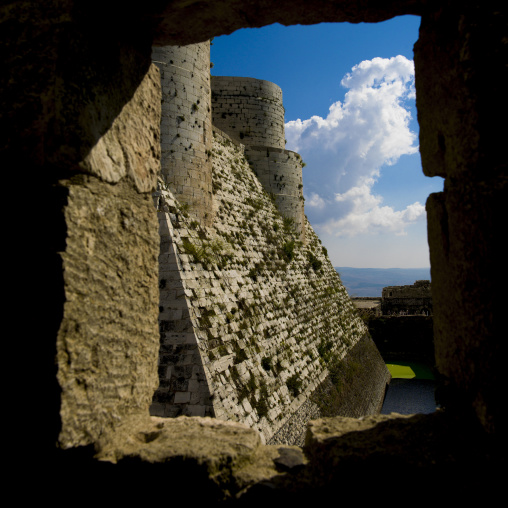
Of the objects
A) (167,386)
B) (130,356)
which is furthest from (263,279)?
(130,356)

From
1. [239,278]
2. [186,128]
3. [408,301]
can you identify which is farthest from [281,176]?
[408,301]

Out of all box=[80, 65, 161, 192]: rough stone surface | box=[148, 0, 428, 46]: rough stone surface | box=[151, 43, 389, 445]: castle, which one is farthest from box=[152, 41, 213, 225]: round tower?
box=[148, 0, 428, 46]: rough stone surface

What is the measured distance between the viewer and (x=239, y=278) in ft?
26.9

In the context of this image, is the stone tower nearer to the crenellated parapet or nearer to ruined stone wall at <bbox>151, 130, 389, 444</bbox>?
the crenellated parapet

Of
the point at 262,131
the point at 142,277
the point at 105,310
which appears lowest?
the point at 105,310

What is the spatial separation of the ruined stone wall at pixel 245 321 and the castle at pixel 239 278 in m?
0.03

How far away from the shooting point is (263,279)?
9367 mm

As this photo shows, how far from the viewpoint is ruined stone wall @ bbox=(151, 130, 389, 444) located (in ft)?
19.2

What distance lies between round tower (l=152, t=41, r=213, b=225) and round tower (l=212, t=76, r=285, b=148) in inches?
202

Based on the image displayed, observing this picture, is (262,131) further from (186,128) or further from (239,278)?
(239,278)

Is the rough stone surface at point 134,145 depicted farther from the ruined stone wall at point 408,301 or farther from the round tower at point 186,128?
the ruined stone wall at point 408,301

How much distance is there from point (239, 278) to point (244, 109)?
300 inches

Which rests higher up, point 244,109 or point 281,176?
point 244,109

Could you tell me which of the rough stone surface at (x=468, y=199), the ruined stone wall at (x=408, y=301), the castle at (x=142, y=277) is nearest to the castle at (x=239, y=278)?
the castle at (x=142, y=277)
